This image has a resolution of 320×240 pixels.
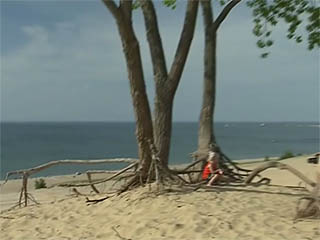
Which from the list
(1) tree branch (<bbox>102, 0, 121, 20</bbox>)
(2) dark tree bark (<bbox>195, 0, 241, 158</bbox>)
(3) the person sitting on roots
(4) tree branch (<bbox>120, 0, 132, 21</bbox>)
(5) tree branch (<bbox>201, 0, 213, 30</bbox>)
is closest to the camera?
(1) tree branch (<bbox>102, 0, 121, 20</bbox>)

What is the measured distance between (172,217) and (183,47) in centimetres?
392

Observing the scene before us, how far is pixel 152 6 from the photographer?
33.9 feet

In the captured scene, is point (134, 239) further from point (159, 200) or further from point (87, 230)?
point (159, 200)

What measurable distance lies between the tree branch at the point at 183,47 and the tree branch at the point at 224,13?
186cm

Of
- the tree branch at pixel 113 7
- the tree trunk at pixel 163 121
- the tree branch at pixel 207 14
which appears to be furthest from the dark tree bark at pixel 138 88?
the tree branch at pixel 207 14

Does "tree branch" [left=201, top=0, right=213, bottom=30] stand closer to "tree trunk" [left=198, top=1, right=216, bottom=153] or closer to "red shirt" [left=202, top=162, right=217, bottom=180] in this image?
"tree trunk" [left=198, top=1, right=216, bottom=153]

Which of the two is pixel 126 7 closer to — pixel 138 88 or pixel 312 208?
pixel 138 88

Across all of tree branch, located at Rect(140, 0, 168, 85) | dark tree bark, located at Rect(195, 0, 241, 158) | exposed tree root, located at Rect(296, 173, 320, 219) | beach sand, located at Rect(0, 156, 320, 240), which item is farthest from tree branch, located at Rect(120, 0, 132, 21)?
exposed tree root, located at Rect(296, 173, 320, 219)

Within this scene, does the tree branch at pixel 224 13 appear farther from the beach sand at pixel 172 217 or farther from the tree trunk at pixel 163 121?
the beach sand at pixel 172 217

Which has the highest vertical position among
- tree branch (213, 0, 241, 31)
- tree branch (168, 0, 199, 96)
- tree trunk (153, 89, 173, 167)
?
tree branch (213, 0, 241, 31)

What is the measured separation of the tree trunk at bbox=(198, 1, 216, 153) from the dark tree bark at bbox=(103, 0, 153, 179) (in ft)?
9.13

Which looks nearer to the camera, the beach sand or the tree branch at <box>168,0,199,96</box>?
the beach sand

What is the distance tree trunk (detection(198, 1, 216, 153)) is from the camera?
11.9 metres

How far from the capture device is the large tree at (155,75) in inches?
350
